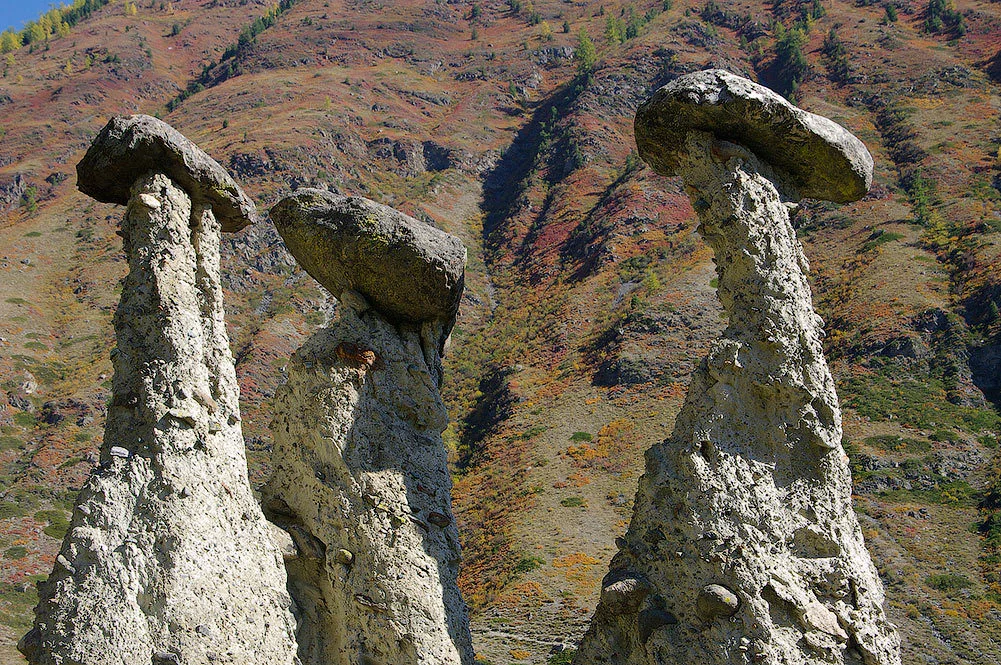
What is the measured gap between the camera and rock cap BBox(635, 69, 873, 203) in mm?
A: 8477

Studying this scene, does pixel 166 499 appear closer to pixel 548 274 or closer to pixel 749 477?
pixel 749 477

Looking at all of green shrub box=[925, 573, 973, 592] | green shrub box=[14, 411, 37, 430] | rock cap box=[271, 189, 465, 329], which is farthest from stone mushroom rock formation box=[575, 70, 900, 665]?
green shrub box=[14, 411, 37, 430]

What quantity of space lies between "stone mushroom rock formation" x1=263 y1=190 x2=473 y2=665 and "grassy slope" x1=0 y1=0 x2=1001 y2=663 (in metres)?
20.6

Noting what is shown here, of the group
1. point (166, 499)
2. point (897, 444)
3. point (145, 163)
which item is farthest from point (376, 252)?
point (897, 444)

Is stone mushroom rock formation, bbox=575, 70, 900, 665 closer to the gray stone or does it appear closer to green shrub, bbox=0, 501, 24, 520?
the gray stone

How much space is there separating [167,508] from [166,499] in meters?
0.07

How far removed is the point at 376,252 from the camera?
9125 mm

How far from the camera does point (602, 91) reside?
93250 millimetres

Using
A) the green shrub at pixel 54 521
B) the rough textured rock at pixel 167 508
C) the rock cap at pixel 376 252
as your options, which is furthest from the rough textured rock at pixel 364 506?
the green shrub at pixel 54 521

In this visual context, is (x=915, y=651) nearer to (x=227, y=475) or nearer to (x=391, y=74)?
(x=227, y=475)

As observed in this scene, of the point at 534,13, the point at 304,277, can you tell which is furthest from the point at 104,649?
the point at 534,13

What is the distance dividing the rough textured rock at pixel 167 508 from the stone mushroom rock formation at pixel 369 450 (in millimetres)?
740

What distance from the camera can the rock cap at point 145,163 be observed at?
7898mm

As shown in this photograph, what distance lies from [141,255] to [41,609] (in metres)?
2.91
